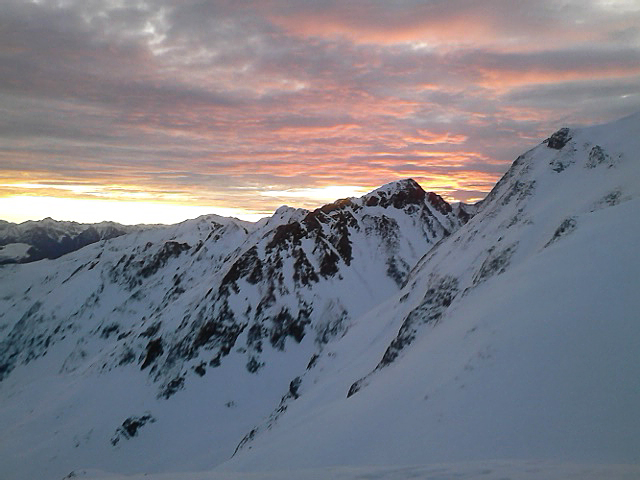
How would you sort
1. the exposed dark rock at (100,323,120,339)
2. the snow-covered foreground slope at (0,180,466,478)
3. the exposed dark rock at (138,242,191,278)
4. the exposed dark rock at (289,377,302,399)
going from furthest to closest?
1. the exposed dark rock at (138,242,191,278)
2. the exposed dark rock at (100,323,120,339)
3. the snow-covered foreground slope at (0,180,466,478)
4. the exposed dark rock at (289,377,302,399)

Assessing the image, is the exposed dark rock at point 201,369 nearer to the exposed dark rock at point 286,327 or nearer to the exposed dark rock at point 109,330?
the exposed dark rock at point 286,327

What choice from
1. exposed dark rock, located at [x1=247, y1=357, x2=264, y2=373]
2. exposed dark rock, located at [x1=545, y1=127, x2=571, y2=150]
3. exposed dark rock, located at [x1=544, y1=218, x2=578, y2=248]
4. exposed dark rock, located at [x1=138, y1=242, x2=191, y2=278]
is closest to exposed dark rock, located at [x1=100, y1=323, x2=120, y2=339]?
exposed dark rock, located at [x1=138, y1=242, x2=191, y2=278]

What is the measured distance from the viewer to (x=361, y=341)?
55.1 m

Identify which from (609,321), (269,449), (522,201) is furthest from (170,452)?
(609,321)

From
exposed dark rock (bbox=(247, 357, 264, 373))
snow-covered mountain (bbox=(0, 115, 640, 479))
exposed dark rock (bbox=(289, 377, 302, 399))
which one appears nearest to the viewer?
snow-covered mountain (bbox=(0, 115, 640, 479))

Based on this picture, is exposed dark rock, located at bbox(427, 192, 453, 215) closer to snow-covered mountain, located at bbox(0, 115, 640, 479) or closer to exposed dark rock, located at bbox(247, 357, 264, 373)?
snow-covered mountain, located at bbox(0, 115, 640, 479)

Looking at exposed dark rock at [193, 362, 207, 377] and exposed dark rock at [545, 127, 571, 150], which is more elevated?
exposed dark rock at [545, 127, 571, 150]

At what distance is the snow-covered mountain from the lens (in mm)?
15523

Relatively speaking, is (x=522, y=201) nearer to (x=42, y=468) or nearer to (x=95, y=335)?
(x=42, y=468)

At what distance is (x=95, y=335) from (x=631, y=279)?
5552 inches

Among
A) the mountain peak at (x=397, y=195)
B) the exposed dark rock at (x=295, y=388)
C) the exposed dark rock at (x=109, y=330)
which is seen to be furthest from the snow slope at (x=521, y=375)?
the exposed dark rock at (x=109, y=330)

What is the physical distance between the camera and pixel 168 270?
150000 mm

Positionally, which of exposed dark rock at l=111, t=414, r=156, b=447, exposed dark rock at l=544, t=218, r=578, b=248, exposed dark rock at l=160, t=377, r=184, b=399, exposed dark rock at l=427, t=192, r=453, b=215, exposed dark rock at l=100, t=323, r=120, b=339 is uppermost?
exposed dark rock at l=427, t=192, r=453, b=215

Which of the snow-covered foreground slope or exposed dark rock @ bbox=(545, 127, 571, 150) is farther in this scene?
the snow-covered foreground slope
